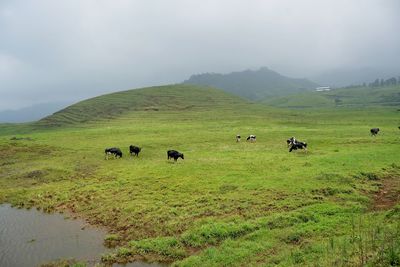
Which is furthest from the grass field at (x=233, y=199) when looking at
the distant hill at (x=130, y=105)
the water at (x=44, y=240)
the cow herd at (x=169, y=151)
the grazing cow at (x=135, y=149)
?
the distant hill at (x=130, y=105)

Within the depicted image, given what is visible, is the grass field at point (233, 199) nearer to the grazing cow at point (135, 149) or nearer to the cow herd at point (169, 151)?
the grazing cow at point (135, 149)

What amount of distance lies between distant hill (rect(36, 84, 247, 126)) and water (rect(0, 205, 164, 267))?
111 metres

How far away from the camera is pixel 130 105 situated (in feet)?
540

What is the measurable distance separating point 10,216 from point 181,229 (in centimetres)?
1413

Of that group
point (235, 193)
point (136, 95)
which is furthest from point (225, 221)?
point (136, 95)

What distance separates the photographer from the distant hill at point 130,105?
142 metres

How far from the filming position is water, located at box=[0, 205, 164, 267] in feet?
65.6

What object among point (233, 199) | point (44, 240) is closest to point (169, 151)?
point (233, 199)

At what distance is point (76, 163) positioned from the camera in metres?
44.7

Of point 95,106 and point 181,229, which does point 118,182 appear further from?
point 95,106

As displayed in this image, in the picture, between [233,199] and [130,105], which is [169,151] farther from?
[130,105]

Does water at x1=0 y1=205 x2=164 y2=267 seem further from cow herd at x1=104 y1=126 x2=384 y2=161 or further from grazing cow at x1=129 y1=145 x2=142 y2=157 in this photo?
grazing cow at x1=129 y1=145 x2=142 y2=157

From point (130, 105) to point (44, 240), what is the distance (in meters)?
145

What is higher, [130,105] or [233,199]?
[130,105]
